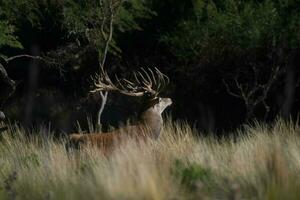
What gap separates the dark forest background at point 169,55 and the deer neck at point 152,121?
11.8ft

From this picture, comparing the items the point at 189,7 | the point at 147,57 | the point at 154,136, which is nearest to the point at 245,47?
the point at 189,7

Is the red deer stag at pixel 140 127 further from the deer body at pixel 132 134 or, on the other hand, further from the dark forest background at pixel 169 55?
the dark forest background at pixel 169 55

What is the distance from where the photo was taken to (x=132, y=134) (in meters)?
13.2

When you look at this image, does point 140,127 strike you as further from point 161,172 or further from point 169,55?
point 169,55

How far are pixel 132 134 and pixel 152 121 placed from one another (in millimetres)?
920

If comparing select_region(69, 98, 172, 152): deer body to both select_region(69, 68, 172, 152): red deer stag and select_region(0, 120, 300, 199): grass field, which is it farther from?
select_region(0, 120, 300, 199): grass field

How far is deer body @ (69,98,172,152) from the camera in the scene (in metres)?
12.8

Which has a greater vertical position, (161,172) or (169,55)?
(161,172)

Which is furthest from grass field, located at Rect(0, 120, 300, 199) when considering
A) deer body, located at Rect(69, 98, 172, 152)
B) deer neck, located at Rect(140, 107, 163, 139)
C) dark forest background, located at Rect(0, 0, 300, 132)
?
dark forest background, located at Rect(0, 0, 300, 132)

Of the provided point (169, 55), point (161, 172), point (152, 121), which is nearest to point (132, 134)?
point (152, 121)

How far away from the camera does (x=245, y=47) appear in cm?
1886

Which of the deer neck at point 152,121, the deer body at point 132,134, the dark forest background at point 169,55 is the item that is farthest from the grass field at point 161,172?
the dark forest background at point 169,55

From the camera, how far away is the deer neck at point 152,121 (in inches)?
546

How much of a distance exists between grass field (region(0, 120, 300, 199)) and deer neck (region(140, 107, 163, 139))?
1.01 m
